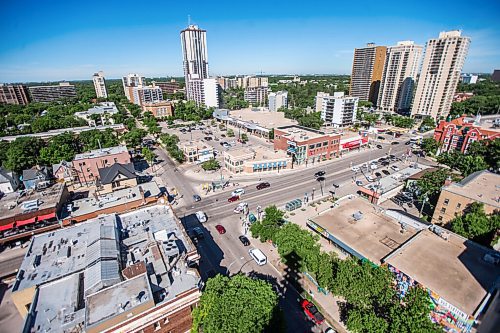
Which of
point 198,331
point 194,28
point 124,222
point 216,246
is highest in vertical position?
point 194,28

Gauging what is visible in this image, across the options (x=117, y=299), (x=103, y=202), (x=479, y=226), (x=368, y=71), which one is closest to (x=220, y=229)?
(x=103, y=202)

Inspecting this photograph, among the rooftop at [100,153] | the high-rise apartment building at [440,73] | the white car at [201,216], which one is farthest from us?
the high-rise apartment building at [440,73]

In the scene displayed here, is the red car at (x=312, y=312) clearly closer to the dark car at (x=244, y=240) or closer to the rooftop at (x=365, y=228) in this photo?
the rooftop at (x=365, y=228)

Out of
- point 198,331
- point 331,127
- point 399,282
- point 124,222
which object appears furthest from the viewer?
point 331,127

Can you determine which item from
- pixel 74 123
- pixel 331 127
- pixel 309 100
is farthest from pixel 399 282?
pixel 309 100

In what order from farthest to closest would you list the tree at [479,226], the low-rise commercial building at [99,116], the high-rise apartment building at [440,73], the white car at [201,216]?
the low-rise commercial building at [99,116] < the high-rise apartment building at [440,73] < the white car at [201,216] < the tree at [479,226]

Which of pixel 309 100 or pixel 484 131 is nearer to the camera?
pixel 484 131

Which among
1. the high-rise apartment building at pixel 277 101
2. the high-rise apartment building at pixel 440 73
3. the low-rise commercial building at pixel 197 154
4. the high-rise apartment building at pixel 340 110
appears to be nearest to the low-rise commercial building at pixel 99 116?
the low-rise commercial building at pixel 197 154

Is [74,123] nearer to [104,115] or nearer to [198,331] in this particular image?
[104,115]
